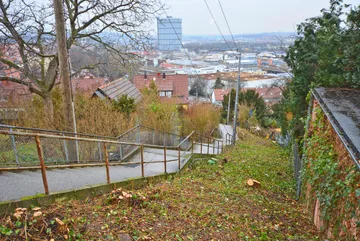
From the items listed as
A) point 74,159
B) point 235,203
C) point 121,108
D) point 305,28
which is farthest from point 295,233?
point 121,108

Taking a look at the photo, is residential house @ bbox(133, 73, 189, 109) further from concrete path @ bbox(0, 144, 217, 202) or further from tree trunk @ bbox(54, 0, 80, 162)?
concrete path @ bbox(0, 144, 217, 202)

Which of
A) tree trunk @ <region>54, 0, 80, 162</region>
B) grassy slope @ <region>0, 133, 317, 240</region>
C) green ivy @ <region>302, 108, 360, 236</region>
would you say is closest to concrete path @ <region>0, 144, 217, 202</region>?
grassy slope @ <region>0, 133, 317, 240</region>

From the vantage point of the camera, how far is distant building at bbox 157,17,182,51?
1101cm

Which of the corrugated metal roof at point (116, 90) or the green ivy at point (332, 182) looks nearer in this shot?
the green ivy at point (332, 182)

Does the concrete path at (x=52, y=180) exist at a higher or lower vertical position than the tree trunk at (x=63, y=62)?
lower

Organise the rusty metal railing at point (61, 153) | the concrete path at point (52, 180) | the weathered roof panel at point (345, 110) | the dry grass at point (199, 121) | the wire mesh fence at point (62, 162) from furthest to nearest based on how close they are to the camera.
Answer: the dry grass at point (199, 121), the rusty metal railing at point (61, 153), the wire mesh fence at point (62, 162), the concrete path at point (52, 180), the weathered roof panel at point (345, 110)

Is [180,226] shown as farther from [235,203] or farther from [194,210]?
[235,203]

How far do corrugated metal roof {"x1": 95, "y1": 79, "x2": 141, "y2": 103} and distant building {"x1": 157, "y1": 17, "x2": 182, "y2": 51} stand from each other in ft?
16.6

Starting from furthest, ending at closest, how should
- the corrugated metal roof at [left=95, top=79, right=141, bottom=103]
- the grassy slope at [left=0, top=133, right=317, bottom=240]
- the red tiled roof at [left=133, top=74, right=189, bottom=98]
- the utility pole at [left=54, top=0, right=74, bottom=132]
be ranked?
the red tiled roof at [left=133, top=74, right=189, bottom=98], the corrugated metal roof at [left=95, top=79, right=141, bottom=103], the utility pole at [left=54, top=0, right=74, bottom=132], the grassy slope at [left=0, top=133, right=317, bottom=240]

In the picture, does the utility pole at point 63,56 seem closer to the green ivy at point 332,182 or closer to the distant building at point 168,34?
the distant building at point 168,34

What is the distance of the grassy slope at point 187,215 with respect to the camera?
349 cm

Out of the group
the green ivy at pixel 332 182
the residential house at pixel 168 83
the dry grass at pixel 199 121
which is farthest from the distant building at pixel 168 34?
the residential house at pixel 168 83

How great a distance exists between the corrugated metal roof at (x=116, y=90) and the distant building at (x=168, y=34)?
5.07 meters

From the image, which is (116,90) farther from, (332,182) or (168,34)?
(332,182)
